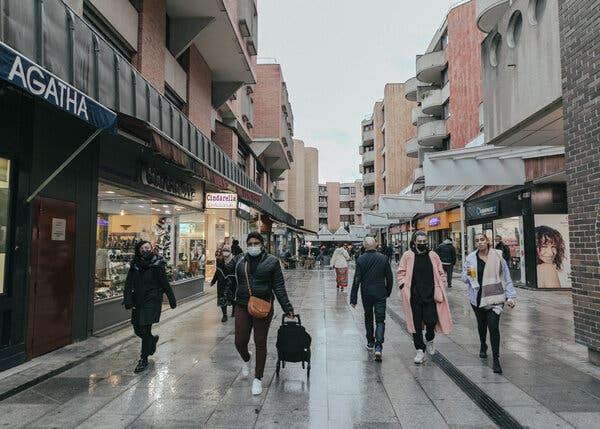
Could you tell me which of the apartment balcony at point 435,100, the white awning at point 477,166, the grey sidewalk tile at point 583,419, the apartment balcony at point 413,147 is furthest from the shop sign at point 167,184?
the apartment balcony at point 413,147

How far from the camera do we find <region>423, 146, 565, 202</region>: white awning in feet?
48.2

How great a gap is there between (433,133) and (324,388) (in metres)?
28.0

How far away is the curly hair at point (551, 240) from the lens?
1558 centimetres

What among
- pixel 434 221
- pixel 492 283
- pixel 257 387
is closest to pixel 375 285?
pixel 492 283

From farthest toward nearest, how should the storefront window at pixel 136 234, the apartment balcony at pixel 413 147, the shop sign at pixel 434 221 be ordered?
1. the apartment balcony at pixel 413 147
2. the shop sign at pixel 434 221
3. the storefront window at pixel 136 234

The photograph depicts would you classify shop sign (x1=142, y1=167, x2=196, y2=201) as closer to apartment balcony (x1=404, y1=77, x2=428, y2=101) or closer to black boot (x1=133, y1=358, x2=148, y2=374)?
black boot (x1=133, y1=358, x2=148, y2=374)

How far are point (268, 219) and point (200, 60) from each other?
62.1ft

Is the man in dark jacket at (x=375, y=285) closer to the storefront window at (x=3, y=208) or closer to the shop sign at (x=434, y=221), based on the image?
the storefront window at (x=3, y=208)

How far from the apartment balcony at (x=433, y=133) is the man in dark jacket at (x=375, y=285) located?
1005 inches

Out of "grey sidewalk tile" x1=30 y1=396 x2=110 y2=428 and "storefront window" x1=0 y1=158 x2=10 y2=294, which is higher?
"storefront window" x1=0 y1=158 x2=10 y2=294

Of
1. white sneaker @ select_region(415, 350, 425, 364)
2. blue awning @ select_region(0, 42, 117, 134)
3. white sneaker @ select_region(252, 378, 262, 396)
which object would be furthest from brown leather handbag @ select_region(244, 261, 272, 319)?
blue awning @ select_region(0, 42, 117, 134)

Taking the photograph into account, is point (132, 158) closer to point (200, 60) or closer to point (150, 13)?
point (150, 13)

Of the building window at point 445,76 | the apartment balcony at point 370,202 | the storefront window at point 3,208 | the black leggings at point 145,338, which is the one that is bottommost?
the black leggings at point 145,338

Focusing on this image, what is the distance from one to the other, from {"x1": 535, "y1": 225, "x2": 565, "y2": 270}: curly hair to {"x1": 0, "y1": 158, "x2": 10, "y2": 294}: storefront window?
591 inches
